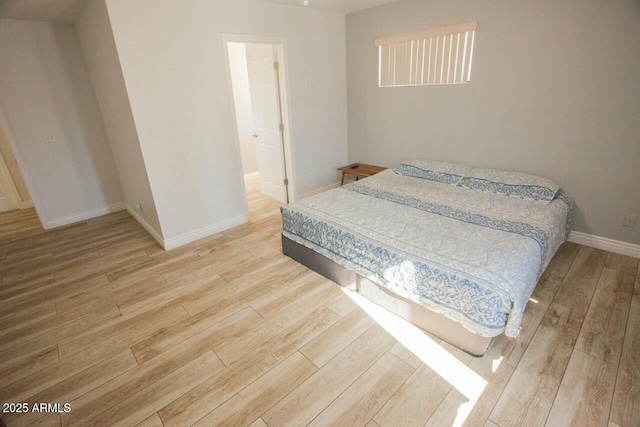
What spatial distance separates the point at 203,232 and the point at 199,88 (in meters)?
1.51

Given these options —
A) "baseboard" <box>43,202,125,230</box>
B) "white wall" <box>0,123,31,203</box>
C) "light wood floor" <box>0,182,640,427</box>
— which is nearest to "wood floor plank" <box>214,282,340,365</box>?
"light wood floor" <box>0,182,640,427</box>

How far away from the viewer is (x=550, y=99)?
2715 millimetres

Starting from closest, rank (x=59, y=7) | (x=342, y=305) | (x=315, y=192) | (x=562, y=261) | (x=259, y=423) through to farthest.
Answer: (x=259, y=423)
(x=342, y=305)
(x=562, y=261)
(x=59, y=7)
(x=315, y=192)

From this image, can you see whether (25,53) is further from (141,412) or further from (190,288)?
(141,412)

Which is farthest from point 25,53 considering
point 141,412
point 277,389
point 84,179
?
point 277,389

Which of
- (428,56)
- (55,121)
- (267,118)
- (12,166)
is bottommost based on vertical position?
(12,166)

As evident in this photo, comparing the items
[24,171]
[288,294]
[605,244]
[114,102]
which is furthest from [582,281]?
[24,171]

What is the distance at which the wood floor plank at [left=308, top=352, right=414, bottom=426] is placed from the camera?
1477mm

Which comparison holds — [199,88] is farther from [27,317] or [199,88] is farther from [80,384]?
[80,384]

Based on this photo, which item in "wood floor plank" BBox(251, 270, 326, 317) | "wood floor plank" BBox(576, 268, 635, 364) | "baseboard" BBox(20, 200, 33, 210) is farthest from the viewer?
"baseboard" BBox(20, 200, 33, 210)

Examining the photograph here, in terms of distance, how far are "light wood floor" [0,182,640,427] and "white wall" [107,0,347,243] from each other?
856mm

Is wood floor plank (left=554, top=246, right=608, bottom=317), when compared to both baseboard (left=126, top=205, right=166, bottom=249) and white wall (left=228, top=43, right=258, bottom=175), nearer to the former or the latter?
baseboard (left=126, top=205, right=166, bottom=249)

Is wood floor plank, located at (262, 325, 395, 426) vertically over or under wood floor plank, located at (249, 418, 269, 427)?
over

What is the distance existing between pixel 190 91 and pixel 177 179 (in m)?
0.88
